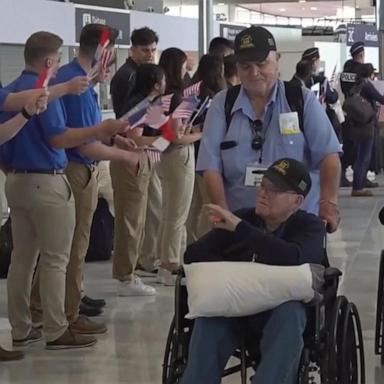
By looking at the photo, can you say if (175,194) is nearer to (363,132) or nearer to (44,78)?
(44,78)

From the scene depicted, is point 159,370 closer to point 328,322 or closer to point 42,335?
point 42,335

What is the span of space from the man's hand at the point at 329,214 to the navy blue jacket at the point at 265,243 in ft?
0.95

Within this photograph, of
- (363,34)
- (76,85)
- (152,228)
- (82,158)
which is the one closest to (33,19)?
(152,228)

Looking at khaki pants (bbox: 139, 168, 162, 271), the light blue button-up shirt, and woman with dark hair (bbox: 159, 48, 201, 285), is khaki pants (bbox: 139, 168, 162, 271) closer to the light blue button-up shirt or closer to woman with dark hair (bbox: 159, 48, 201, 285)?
woman with dark hair (bbox: 159, 48, 201, 285)

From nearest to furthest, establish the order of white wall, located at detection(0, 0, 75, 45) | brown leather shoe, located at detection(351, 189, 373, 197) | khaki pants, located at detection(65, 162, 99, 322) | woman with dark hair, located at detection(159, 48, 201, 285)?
khaki pants, located at detection(65, 162, 99, 322) < woman with dark hair, located at detection(159, 48, 201, 285) < white wall, located at detection(0, 0, 75, 45) < brown leather shoe, located at detection(351, 189, 373, 197)

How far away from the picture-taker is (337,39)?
19.0m

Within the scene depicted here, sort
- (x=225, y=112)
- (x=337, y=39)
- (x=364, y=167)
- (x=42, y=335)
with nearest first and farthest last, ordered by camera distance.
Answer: (x=225, y=112) < (x=42, y=335) < (x=364, y=167) < (x=337, y=39)

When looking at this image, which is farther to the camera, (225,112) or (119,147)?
(119,147)

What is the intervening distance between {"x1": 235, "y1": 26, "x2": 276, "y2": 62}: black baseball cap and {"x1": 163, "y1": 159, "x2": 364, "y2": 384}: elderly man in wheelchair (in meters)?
0.50

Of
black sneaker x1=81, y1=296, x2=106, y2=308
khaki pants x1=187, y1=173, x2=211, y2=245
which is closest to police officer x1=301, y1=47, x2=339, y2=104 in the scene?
khaki pants x1=187, y1=173, x2=211, y2=245

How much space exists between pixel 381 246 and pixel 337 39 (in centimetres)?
1195

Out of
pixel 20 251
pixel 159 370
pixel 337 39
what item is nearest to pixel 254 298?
pixel 159 370

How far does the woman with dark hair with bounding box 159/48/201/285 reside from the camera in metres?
5.96

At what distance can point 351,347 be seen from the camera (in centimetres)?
341
